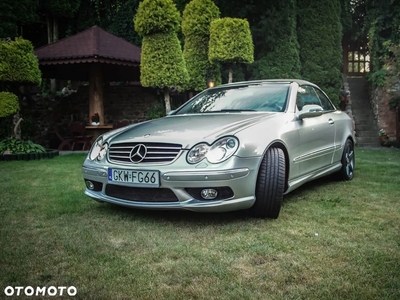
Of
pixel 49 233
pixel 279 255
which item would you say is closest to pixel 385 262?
pixel 279 255

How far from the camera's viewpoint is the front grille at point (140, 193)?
10.4ft

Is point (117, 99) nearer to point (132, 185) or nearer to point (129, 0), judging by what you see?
point (129, 0)

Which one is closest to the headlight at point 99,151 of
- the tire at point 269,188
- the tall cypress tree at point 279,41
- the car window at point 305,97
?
the tire at point 269,188

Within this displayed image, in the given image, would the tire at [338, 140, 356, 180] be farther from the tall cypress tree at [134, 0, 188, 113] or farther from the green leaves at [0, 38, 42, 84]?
the green leaves at [0, 38, 42, 84]

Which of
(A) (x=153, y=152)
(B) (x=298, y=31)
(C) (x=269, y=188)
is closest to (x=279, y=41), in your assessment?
(B) (x=298, y=31)

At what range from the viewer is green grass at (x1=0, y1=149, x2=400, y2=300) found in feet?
6.63

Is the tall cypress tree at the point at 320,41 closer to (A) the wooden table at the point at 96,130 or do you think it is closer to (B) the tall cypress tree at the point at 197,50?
(B) the tall cypress tree at the point at 197,50

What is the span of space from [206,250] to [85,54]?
31.1 ft

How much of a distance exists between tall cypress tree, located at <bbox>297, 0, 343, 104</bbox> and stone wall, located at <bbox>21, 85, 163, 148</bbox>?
17.9 feet

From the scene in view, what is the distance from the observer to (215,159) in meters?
3.06

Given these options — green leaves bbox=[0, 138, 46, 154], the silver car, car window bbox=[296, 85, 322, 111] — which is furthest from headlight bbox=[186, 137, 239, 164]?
green leaves bbox=[0, 138, 46, 154]

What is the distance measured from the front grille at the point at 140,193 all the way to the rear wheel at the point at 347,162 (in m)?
2.97

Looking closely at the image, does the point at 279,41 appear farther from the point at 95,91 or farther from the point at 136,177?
the point at 136,177

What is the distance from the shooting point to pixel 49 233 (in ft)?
9.86
